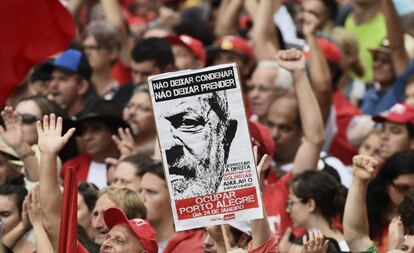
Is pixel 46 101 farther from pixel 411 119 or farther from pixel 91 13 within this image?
pixel 91 13

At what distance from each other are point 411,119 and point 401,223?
2.49 metres

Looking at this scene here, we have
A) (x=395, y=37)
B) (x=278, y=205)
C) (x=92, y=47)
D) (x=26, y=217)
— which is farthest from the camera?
(x=92, y=47)

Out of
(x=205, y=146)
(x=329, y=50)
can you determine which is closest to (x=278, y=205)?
(x=205, y=146)

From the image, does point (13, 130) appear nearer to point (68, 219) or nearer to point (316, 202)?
point (316, 202)

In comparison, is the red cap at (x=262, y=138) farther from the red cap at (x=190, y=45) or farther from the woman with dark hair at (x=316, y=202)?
the red cap at (x=190, y=45)

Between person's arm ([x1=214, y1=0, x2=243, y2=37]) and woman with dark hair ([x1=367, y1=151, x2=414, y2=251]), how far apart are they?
5.26 meters

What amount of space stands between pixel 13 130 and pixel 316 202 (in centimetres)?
215

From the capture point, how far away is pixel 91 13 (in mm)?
16547

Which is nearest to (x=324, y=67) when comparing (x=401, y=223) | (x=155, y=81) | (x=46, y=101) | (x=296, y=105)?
(x=296, y=105)

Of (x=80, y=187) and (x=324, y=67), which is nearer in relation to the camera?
(x=80, y=187)

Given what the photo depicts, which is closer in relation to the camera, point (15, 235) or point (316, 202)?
point (15, 235)

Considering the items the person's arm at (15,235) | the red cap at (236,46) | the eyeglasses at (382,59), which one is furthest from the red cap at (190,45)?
the person's arm at (15,235)

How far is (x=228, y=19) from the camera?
15.6m

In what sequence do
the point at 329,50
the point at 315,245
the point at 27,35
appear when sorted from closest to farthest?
the point at 315,245
the point at 27,35
the point at 329,50
